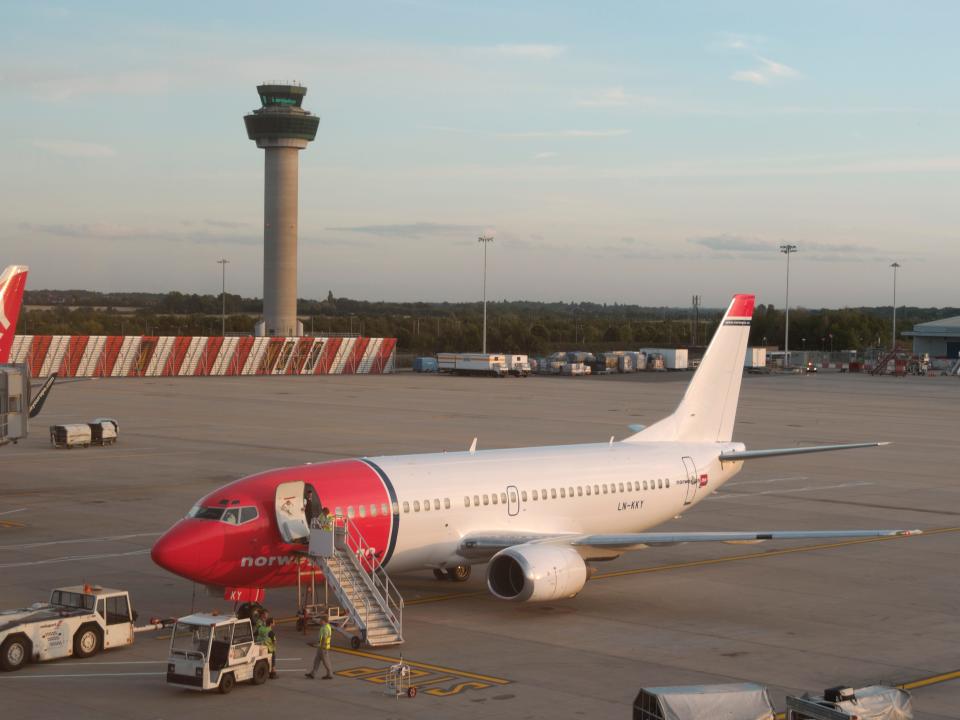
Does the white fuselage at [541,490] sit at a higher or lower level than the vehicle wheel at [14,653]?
higher

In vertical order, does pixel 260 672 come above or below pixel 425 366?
below

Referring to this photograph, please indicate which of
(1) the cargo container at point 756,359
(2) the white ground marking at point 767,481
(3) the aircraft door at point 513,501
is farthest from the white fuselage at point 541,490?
(1) the cargo container at point 756,359

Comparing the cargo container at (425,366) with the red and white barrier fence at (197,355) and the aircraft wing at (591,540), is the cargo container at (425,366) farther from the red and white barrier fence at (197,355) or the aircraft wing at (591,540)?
the aircraft wing at (591,540)

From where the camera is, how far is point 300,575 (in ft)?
93.7

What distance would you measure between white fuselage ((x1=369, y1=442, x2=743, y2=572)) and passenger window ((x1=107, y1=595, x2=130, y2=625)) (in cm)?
646

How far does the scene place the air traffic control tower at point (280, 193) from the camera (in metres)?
173

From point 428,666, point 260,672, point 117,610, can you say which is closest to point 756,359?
point 428,666

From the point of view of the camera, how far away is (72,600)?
88.2 ft

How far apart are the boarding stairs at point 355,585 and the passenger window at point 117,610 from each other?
4204 millimetres

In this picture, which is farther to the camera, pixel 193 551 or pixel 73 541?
pixel 73 541

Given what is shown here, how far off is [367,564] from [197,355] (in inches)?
4359

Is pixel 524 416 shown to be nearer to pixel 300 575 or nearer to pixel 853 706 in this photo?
pixel 300 575

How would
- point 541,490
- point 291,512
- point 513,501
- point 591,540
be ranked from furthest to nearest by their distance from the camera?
1. point 541,490
2. point 513,501
3. point 591,540
4. point 291,512

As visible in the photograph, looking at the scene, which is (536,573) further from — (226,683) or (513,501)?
(226,683)
